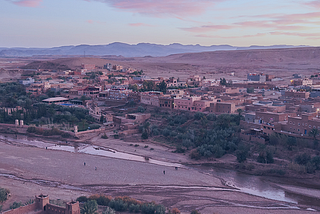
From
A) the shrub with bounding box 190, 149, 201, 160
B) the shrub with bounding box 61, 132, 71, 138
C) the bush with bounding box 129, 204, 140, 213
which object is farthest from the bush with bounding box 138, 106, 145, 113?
the bush with bounding box 129, 204, 140, 213

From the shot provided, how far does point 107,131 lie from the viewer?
102 feet

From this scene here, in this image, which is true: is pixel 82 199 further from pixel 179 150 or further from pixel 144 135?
pixel 144 135

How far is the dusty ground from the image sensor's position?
54.2ft

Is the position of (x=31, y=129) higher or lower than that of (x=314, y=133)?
lower

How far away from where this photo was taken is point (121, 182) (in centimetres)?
1908

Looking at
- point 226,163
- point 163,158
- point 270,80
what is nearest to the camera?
point 226,163

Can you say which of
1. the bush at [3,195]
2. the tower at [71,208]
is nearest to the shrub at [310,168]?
the tower at [71,208]

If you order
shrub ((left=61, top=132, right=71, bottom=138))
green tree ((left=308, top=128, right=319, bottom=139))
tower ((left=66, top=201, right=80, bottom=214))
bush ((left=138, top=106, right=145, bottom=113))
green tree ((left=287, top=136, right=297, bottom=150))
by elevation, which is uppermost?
green tree ((left=308, top=128, right=319, bottom=139))

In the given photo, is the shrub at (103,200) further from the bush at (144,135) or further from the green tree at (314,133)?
the green tree at (314,133)

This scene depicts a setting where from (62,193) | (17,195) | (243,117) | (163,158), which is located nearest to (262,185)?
(163,158)

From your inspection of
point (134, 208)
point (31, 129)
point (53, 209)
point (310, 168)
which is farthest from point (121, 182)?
point (31, 129)

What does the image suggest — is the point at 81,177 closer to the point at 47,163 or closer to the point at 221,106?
the point at 47,163

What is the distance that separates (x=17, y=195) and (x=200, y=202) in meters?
8.86

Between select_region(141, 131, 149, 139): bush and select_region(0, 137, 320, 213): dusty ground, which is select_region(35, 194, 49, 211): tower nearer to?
select_region(0, 137, 320, 213): dusty ground
